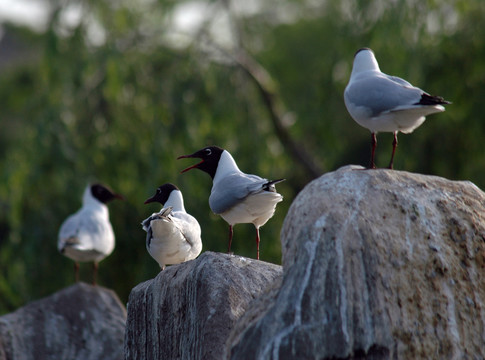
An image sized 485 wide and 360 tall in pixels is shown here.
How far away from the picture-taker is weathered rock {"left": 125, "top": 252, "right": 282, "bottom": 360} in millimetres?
4660

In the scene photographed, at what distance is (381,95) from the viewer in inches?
181

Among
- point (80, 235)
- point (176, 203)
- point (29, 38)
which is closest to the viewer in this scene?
point (176, 203)

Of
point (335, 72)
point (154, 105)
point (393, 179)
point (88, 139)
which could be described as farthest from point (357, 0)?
point (393, 179)

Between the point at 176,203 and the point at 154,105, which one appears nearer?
the point at 176,203

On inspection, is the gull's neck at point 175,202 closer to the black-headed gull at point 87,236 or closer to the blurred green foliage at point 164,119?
the black-headed gull at point 87,236

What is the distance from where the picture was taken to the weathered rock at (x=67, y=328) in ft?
22.7

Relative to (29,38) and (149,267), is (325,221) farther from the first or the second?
(29,38)

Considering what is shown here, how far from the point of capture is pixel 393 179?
4.37 m

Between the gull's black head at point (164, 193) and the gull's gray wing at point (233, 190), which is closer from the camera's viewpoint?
the gull's gray wing at point (233, 190)

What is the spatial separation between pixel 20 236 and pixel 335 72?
428 centimetres

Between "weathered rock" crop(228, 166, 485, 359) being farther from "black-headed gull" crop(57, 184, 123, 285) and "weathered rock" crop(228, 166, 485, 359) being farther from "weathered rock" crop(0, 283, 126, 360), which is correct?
"black-headed gull" crop(57, 184, 123, 285)

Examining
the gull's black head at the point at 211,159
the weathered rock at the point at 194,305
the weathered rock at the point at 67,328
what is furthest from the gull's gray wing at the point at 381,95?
the weathered rock at the point at 67,328

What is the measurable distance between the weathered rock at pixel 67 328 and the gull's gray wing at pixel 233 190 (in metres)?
2.39

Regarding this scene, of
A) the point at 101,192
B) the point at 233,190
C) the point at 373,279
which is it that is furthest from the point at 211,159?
the point at 101,192
